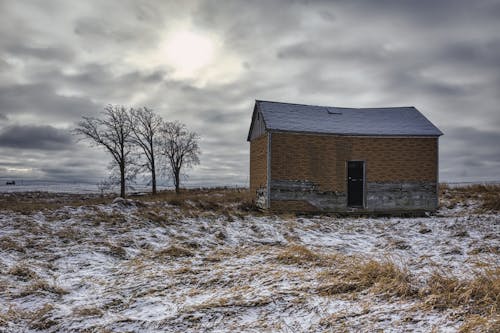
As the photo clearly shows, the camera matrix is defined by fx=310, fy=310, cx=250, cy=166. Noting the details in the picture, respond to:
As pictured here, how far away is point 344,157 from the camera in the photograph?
51.7 feet

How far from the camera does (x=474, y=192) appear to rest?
864 inches

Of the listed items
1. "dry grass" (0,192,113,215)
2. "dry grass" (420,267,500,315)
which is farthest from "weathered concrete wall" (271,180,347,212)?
"dry grass" (420,267,500,315)

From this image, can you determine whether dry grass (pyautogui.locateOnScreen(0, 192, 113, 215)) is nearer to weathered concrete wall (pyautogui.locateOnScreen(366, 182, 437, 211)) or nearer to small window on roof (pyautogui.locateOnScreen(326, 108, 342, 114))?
small window on roof (pyautogui.locateOnScreen(326, 108, 342, 114))

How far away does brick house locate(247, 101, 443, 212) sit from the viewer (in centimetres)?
1509

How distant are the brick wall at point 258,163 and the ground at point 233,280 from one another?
606 centimetres

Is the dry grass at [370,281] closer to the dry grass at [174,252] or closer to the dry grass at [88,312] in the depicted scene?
the dry grass at [88,312]

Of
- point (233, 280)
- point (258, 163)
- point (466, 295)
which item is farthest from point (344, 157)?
point (466, 295)

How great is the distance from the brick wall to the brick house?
0.05m

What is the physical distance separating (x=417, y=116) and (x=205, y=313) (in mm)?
18191

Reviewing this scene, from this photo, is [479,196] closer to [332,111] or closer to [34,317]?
[332,111]

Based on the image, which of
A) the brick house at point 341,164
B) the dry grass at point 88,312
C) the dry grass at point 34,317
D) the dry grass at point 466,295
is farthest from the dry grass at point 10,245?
the brick house at point 341,164

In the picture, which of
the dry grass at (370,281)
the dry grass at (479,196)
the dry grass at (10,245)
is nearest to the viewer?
the dry grass at (370,281)

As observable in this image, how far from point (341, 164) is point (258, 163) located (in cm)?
428

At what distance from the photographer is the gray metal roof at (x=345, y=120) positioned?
15.8 meters
